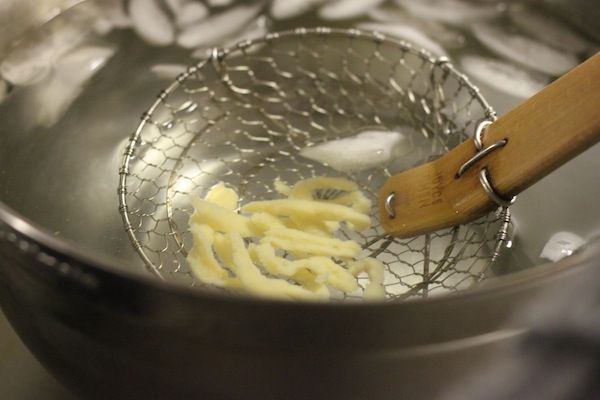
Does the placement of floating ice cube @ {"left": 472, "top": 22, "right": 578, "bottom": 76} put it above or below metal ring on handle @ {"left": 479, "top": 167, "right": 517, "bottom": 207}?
above

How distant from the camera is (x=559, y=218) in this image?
1.83 feet

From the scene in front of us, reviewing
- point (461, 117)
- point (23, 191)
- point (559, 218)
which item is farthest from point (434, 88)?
point (23, 191)

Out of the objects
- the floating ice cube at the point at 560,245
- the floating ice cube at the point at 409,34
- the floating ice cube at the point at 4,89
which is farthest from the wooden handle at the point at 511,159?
the floating ice cube at the point at 4,89

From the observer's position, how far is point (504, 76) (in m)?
0.66

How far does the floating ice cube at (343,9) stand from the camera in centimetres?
69

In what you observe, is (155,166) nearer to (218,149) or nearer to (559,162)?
(218,149)

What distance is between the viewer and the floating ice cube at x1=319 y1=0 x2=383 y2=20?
688mm

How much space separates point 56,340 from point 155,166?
0.88 feet

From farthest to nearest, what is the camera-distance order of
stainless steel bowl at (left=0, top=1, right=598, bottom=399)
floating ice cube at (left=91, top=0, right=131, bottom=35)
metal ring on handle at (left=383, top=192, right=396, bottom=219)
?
floating ice cube at (left=91, top=0, right=131, bottom=35), metal ring on handle at (left=383, top=192, right=396, bottom=219), stainless steel bowl at (left=0, top=1, right=598, bottom=399)

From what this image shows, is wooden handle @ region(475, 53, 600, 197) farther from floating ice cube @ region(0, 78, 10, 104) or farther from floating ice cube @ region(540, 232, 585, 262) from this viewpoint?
floating ice cube @ region(0, 78, 10, 104)

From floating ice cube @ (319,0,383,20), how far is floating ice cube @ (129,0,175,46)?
0.15 m

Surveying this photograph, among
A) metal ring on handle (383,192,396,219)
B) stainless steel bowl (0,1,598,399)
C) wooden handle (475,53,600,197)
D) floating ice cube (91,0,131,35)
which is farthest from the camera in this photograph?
floating ice cube (91,0,131,35)

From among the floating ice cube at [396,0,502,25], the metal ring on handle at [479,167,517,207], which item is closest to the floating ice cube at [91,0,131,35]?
the floating ice cube at [396,0,502,25]

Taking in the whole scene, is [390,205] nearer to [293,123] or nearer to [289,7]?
[293,123]
